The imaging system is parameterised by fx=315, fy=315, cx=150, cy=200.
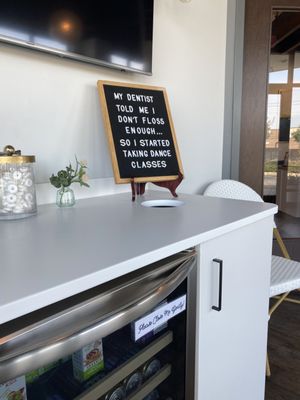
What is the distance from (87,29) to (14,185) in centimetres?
66

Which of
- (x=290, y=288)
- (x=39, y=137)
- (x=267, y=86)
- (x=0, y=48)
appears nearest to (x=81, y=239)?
(x=39, y=137)

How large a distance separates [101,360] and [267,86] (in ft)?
6.61

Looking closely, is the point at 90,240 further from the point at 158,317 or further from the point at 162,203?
the point at 162,203

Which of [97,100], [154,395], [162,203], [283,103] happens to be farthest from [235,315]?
[283,103]

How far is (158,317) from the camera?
2.37 ft

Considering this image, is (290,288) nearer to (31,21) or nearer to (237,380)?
(237,380)

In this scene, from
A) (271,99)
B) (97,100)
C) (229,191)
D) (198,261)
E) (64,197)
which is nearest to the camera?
(198,261)

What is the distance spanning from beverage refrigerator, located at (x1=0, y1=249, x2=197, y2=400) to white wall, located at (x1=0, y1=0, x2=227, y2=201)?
2.02ft


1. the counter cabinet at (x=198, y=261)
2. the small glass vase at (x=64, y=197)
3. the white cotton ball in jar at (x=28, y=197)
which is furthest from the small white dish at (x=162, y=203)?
the white cotton ball in jar at (x=28, y=197)

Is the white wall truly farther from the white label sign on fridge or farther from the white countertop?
the white label sign on fridge

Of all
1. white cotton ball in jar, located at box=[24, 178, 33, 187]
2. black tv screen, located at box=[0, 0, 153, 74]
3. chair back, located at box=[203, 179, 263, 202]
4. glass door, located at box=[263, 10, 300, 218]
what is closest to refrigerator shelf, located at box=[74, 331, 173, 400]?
white cotton ball in jar, located at box=[24, 178, 33, 187]

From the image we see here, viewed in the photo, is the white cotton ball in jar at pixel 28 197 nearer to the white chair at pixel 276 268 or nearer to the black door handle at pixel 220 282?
the black door handle at pixel 220 282

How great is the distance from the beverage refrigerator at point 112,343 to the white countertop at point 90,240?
0.04 metres

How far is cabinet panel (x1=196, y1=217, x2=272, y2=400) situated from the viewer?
0.85 metres
